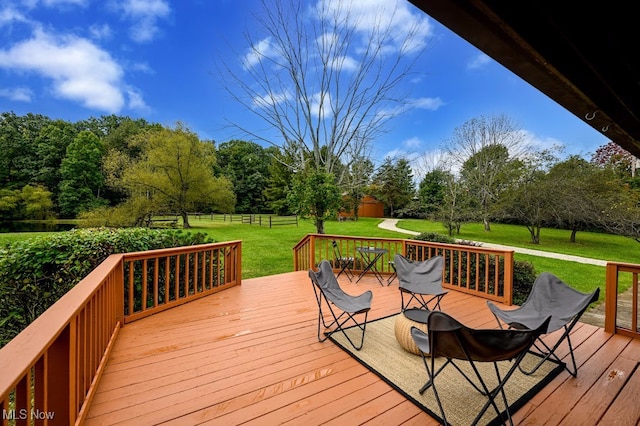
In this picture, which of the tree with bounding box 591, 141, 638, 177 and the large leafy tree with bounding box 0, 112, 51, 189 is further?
the large leafy tree with bounding box 0, 112, 51, 189

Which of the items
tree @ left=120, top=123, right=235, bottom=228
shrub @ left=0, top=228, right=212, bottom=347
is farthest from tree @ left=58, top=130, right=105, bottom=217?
shrub @ left=0, top=228, right=212, bottom=347

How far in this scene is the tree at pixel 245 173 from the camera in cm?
3156

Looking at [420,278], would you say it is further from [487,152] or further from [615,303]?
[487,152]

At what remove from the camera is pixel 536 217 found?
473 inches

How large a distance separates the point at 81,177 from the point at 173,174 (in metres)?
12.2

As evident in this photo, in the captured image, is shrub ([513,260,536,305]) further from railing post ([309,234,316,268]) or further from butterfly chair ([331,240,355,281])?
railing post ([309,234,316,268])

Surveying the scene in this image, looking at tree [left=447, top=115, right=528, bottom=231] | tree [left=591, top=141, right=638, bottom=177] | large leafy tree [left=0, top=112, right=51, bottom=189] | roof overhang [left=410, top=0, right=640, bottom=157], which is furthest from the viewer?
large leafy tree [left=0, top=112, right=51, bottom=189]

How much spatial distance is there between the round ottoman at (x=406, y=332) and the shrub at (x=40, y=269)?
346 centimetres

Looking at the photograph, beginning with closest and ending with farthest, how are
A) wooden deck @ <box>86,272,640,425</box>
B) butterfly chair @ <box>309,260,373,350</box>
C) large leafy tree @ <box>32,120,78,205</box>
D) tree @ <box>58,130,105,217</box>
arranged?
wooden deck @ <box>86,272,640,425</box> → butterfly chair @ <box>309,260,373,350</box> → tree @ <box>58,130,105,217</box> → large leafy tree @ <box>32,120,78,205</box>

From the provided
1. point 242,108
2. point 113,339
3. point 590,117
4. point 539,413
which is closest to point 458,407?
point 539,413

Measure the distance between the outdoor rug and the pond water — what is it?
23.8 metres

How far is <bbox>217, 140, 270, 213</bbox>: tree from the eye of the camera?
31.6m

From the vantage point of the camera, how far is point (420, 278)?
392cm

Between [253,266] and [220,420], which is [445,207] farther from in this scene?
[220,420]
